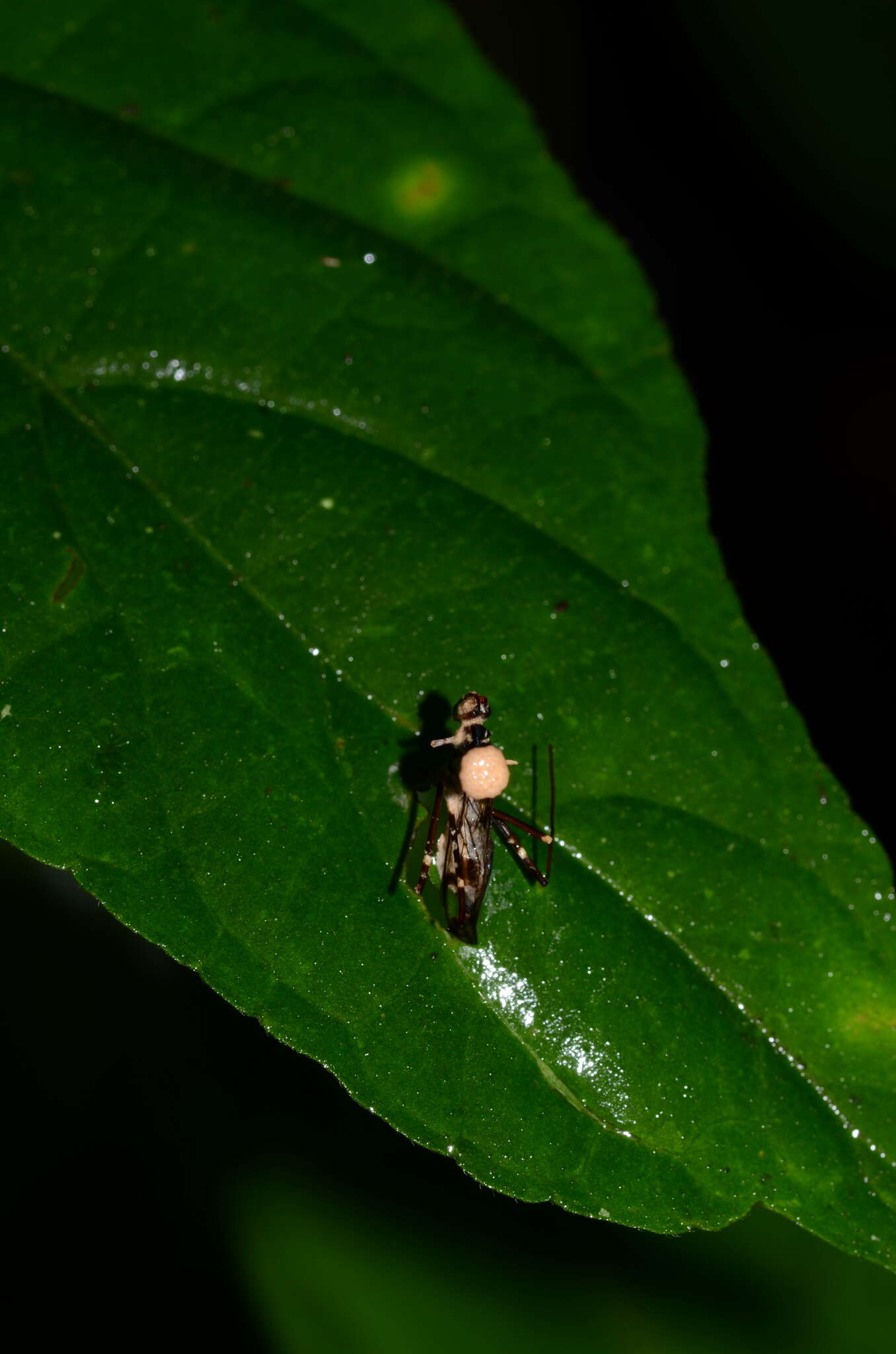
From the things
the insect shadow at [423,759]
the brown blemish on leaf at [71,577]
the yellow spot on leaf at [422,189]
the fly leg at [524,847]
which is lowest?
the fly leg at [524,847]

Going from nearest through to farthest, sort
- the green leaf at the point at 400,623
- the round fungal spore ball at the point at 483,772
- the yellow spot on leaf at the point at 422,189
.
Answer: the green leaf at the point at 400,623, the round fungal spore ball at the point at 483,772, the yellow spot on leaf at the point at 422,189

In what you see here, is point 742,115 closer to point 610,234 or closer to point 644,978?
point 610,234

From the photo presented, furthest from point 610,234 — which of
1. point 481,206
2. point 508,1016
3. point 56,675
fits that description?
point 508,1016

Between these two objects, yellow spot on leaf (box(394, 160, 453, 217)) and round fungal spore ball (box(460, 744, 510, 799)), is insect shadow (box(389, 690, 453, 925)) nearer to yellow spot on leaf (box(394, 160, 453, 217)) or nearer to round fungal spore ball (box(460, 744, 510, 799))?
round fungal spore ball (box(460, 744, 510, 799))

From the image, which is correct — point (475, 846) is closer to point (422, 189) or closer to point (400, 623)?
point (400, 623)

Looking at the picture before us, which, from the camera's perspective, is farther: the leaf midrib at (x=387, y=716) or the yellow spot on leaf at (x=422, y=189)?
the yellow spot on leaf at (x=422, y=189)

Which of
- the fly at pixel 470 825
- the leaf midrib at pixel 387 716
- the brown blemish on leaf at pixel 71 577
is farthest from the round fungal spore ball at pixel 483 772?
the brown blemish on leaf at pixel 71 577

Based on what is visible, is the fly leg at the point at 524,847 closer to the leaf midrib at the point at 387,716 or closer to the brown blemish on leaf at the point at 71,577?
the leaf midrib at the point at 387,716
